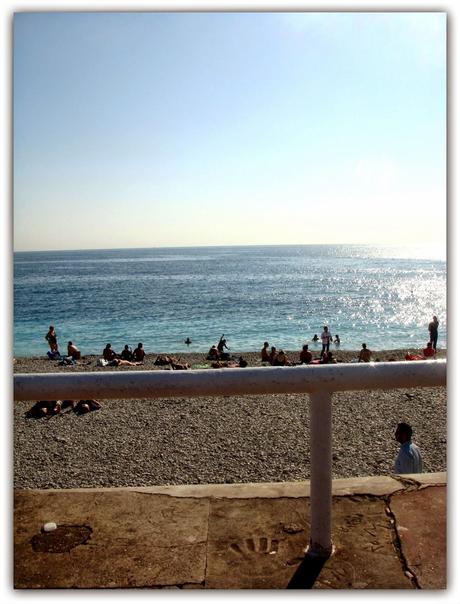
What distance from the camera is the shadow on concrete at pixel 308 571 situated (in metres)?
1.69

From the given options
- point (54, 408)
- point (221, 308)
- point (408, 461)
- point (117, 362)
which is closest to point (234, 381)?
point (408, 461)

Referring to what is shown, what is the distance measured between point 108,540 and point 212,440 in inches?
392

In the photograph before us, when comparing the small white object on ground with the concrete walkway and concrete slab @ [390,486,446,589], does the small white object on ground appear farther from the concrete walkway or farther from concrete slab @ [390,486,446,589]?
concrete slab @ [390,486,446,589]

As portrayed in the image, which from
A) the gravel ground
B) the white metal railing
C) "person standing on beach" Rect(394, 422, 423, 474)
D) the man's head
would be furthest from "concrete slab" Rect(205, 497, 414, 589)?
the gravel ground

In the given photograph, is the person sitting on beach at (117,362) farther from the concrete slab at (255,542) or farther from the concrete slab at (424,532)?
the concrete slab at (424,532)

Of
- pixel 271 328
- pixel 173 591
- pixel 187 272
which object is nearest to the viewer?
pixel 173 591

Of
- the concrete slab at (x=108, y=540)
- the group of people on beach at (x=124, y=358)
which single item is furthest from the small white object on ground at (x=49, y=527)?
the group of people on beach at (x=124, y=358)

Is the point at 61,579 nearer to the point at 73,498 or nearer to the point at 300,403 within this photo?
the point at 73,498

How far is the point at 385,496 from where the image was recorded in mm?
2164

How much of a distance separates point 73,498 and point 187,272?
8838cm

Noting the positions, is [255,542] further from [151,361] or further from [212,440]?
[151,361]

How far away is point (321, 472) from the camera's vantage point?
66.9 inches

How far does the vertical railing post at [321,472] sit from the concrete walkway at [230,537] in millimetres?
65

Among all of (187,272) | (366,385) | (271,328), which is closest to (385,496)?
(366,385)
